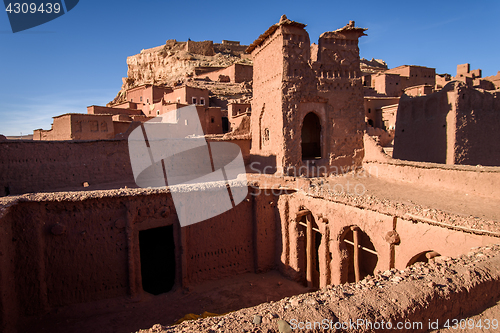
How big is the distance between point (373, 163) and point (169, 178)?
331 inches

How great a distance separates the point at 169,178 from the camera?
42.5ft

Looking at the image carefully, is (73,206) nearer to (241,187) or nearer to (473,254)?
(241,187)

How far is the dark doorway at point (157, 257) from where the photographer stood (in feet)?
31.1

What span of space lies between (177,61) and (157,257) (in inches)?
1481

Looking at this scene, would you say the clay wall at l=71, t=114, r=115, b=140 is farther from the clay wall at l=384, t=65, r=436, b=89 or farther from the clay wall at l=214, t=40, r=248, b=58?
the clay wall at l=214, t=40, r=248, b=58

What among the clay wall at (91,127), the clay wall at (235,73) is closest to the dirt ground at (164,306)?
the clay wall at (91,127)

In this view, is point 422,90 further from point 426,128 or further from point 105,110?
point 105,110

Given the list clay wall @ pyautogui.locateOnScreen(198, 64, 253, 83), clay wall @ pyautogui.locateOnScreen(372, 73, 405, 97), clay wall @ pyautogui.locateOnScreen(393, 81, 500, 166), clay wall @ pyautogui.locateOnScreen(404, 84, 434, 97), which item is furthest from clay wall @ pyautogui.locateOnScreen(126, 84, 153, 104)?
clay wall @ pyautogui.locateOnScreen(393, 81, 500, 166)

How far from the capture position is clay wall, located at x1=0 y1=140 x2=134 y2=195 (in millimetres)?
9789

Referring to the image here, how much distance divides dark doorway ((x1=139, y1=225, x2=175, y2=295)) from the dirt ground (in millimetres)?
1440

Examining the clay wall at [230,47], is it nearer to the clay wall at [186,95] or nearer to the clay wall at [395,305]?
the clay wall at [186,95]

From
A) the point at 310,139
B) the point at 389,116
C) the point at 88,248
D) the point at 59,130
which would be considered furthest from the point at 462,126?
the point at 59,130

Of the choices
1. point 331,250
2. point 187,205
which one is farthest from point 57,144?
point 331,250

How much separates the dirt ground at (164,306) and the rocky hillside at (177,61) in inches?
1217
